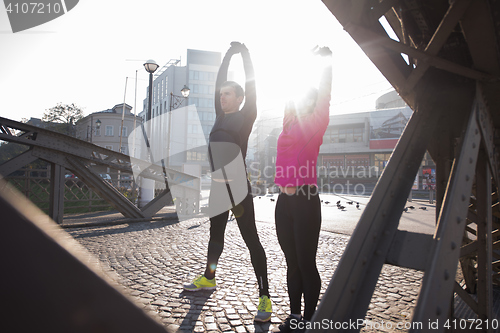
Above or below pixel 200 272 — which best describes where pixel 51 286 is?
above

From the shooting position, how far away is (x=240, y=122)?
2.91 metres

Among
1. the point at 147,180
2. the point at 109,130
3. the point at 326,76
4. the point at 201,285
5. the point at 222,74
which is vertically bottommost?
the point at 201,285

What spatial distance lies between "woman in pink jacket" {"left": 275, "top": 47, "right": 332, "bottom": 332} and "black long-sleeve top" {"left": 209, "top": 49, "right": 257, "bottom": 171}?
541mm

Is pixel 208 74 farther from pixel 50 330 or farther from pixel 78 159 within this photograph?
pixel 50 330

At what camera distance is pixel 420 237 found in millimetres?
1427

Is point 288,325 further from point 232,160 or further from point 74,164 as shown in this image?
point 74,164

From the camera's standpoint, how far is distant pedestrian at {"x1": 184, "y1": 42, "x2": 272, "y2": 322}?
278 cm

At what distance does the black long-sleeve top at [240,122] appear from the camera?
287 cm

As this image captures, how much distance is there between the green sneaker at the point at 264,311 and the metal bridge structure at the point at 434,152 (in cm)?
145

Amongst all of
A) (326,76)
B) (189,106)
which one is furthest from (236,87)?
(189,106)

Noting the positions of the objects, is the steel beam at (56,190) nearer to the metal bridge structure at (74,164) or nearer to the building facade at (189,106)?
the metal bridge structure at (74,164)

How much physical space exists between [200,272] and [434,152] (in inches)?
122

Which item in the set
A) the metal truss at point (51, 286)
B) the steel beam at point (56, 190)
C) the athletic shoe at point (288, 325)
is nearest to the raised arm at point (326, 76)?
the athletic shoe at point (288, 325)

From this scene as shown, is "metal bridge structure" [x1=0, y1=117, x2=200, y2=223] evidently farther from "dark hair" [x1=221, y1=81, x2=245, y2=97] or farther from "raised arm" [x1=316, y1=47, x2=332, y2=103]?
"raised arm" [x1=316, y1=47, x2=332, y2=103]
